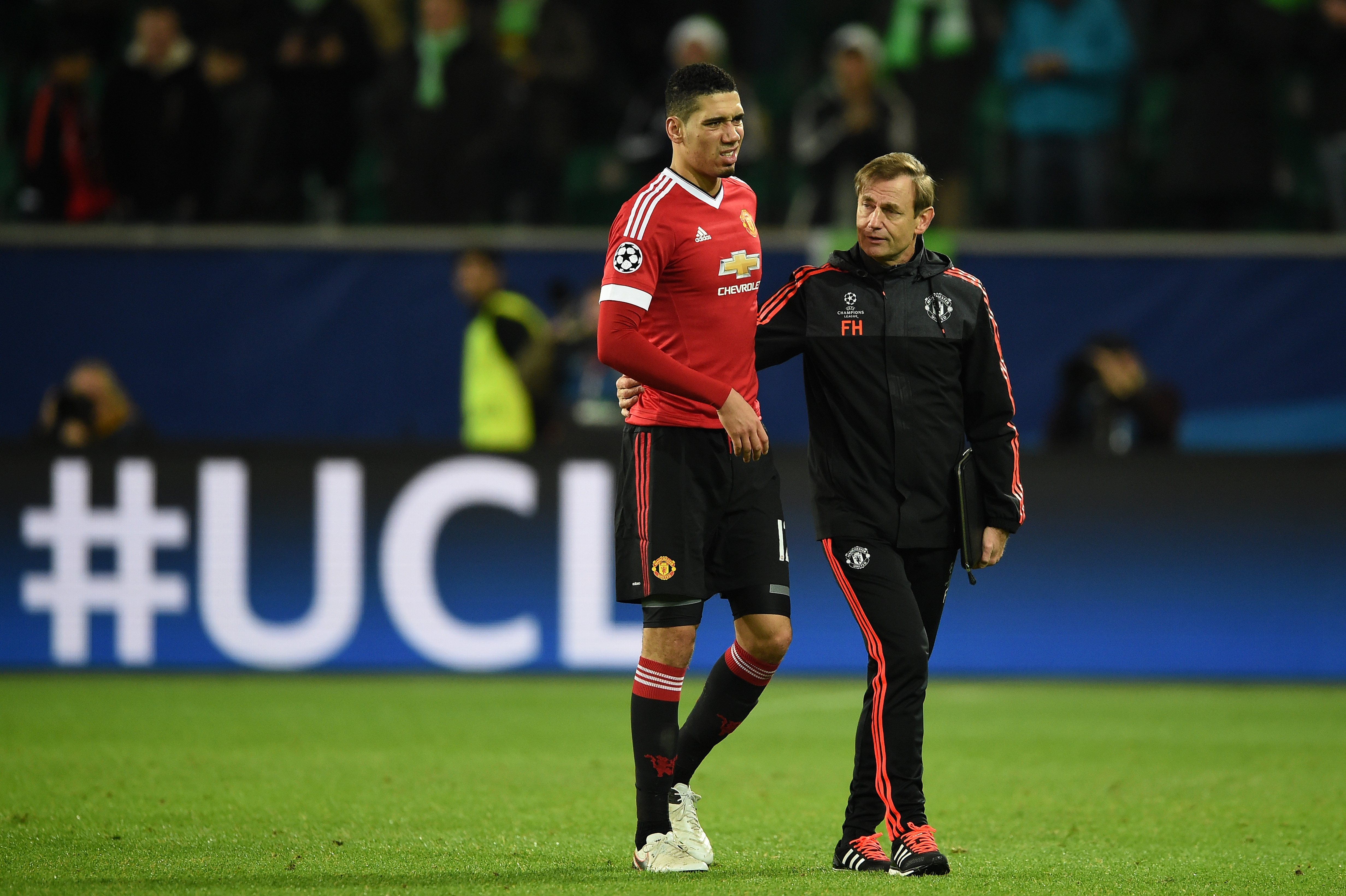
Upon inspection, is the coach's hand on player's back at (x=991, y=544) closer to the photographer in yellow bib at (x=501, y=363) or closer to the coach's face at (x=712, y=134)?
the coach's face at (x=712, y=134)

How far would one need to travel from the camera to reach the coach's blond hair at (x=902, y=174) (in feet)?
17.9

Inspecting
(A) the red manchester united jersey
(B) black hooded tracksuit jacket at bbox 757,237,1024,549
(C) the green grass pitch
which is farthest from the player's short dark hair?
(C) the green grass pitch

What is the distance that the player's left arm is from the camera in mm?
5520

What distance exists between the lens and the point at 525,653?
440 inches

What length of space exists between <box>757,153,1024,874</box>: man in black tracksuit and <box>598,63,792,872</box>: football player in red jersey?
0.69ft

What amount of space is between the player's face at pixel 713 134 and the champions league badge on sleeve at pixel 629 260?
1.13 ft

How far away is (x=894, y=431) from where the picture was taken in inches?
Answer: 216

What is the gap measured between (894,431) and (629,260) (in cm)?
95

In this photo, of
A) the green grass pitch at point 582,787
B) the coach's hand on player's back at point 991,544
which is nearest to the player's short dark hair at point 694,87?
the coach's hand on player's back at point 991,544

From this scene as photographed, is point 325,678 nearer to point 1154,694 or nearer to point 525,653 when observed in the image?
point 525,653

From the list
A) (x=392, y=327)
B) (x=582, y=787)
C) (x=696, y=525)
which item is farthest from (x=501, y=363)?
(x=696, y=525)

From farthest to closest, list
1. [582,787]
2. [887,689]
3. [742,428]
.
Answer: [582,787], [887,689], [742,428]

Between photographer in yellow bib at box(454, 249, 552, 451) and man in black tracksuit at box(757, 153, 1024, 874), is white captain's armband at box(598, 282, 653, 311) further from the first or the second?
photographer in yellow bib at box(454, 249, 552, 451)

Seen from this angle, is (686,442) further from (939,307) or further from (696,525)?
(939,307)
